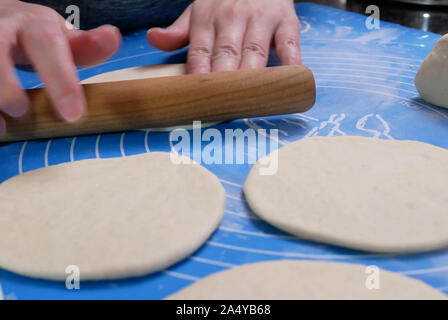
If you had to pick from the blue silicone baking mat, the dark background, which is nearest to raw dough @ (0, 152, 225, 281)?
the blue silicone baking mat

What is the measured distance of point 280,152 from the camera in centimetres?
120


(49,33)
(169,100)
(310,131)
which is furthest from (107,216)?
(310,131)

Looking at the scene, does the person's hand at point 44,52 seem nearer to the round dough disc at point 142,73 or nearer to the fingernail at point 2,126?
the fingernail at point 2,126

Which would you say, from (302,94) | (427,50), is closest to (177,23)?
(302,94)

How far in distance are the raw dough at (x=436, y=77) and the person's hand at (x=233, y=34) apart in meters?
0.45

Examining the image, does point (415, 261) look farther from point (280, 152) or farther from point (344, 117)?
point (344, 117)

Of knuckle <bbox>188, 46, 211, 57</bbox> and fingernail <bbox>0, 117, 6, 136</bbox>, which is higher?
knuckle <bbox>188, 46, 211, 57</bbox>

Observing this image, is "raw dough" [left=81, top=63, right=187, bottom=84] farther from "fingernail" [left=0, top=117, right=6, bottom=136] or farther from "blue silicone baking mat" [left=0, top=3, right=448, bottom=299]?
"fingernail" [left=0, top=117, right=6, bottom=136]

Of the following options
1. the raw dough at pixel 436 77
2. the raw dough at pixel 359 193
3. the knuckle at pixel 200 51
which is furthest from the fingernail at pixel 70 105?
the raw dough at pixel 436 77

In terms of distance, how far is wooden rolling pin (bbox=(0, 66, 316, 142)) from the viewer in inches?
50.3

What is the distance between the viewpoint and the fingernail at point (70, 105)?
111 centimetres

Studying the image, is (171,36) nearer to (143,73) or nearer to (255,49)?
(143,73)

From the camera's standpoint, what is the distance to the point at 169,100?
4.22ft

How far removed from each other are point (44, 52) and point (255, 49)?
0.80m
